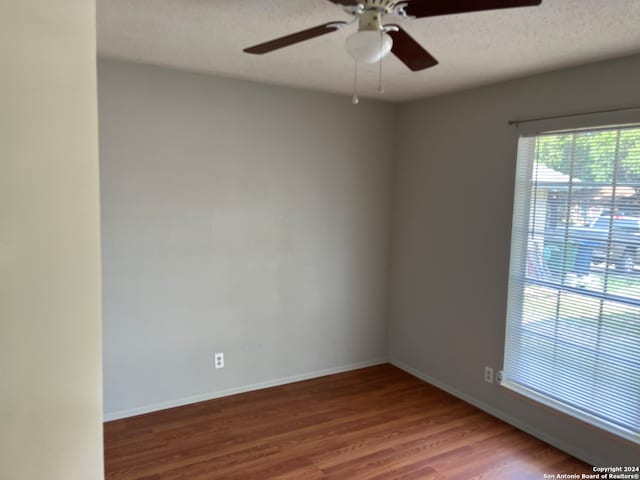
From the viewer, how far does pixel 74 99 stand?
2.16ft

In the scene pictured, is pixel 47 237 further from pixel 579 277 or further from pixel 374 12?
pixel 579 277

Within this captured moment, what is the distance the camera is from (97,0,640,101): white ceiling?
1.95 meters

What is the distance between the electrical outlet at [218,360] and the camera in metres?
3.43

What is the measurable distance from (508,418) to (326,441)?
1.36 m

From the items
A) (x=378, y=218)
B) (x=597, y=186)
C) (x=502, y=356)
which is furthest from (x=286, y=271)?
(x=597, y=186)

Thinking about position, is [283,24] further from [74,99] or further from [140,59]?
[74,99]

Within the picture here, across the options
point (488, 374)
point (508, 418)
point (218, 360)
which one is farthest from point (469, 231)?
point (218, 360)

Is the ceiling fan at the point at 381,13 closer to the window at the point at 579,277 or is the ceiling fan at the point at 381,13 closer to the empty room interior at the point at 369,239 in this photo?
the empty room interior at the point at 369,239

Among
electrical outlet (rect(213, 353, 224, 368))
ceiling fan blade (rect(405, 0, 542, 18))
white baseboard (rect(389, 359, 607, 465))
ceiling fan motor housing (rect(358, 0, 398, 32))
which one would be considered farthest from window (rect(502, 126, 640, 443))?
electrical outlet (rect(213, 353, 224, 368))

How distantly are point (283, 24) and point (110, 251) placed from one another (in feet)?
6.15

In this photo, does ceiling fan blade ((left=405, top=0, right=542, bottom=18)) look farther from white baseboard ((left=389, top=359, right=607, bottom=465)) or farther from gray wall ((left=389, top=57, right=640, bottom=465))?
white baseboard ((left=389, top=359, right=607, bottom=465))

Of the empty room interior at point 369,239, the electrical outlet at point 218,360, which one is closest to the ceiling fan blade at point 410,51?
the empty room interior at point 369,239

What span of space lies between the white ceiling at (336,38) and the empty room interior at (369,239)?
2cm

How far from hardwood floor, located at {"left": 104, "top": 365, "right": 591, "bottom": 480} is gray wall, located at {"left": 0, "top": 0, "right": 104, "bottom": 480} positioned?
2.13 meters
